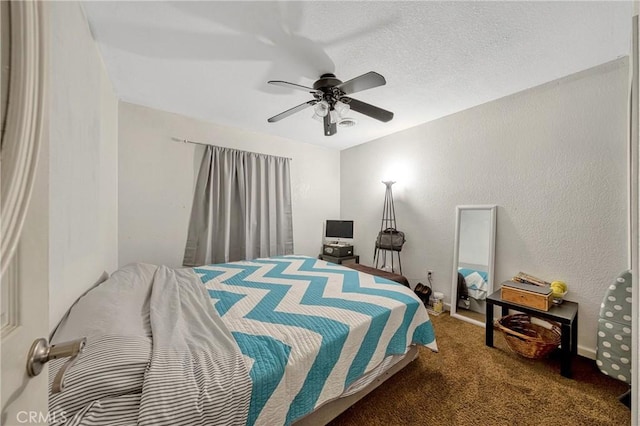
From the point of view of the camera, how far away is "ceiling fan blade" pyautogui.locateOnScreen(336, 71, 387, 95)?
1525 millimetres

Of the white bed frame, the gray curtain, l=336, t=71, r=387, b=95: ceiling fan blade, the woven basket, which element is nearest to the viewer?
the white bed frame

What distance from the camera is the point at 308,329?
4.12 feet

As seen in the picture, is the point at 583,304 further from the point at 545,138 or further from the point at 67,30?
the point at 67,30

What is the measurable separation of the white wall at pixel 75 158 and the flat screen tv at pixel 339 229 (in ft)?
9.21

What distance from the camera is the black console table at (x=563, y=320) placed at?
170 cm

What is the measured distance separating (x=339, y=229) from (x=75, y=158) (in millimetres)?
3165

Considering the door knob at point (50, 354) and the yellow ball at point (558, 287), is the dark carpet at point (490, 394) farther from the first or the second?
the door knob at point (50, 354)

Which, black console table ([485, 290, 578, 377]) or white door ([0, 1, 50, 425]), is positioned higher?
white door ([0, 1, 50, 425])

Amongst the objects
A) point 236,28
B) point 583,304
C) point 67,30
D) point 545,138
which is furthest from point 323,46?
point 583,304

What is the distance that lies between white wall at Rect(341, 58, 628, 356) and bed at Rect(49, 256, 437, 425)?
4.58 ft

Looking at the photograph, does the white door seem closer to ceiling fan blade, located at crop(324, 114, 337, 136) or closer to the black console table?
ceiling fan blade, located at crop(324, 114, 337, 136)

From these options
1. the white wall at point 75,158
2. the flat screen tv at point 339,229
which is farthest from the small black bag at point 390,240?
the white wall at point 75,158

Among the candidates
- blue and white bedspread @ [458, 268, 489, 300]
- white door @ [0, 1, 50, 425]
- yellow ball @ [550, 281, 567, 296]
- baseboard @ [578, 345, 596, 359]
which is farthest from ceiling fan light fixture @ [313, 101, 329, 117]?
baseboard @ [578, 345, 596, 359]

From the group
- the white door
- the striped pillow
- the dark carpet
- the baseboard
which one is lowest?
the dark carpet
